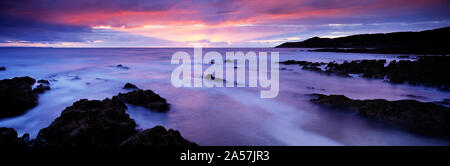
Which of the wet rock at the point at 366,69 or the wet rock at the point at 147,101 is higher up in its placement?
the wet rock at the point at 366,69

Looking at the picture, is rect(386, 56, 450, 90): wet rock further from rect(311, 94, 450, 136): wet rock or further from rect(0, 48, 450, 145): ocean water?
rect(311, 94, 450, 136): wet rock

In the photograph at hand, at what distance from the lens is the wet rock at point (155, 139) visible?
269 centimetres

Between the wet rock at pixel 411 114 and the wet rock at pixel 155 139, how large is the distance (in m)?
4.18

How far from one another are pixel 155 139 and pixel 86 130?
133cm

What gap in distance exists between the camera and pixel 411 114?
Result: 409 centimetres

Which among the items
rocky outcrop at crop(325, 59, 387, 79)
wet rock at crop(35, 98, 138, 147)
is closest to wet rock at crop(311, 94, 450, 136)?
wet rock at crop(35, 98, 138, 147)

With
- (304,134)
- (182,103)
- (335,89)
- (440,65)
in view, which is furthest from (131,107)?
(440,65)
